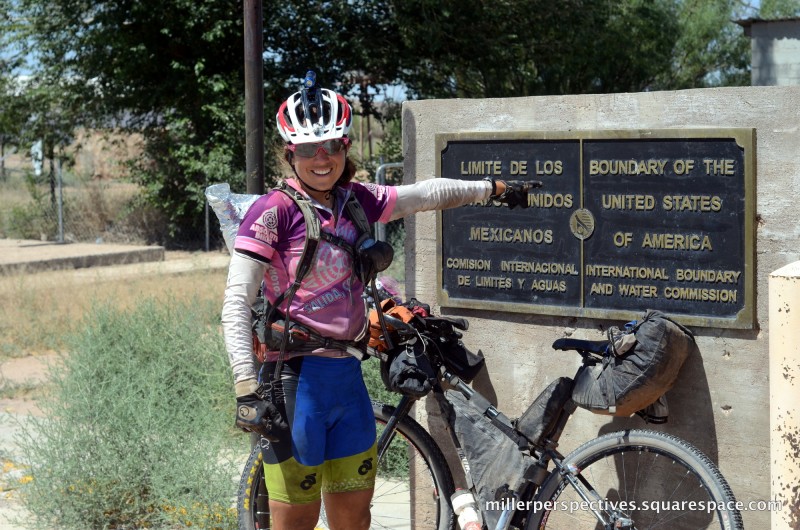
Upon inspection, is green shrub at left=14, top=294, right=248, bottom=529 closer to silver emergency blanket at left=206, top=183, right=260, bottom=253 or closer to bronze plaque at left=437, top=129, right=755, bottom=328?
silver emergency blanket at left=206, top=183, right=260, bottom=253

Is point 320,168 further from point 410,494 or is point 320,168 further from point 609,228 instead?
point 410,494

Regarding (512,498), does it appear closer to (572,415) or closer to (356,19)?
(572,415)

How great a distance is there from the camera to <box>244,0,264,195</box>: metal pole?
4.43 m

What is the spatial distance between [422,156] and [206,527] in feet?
6.78

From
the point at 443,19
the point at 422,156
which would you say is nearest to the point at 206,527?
the point at 422,156

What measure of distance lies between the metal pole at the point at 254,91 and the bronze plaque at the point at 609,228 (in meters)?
0.83

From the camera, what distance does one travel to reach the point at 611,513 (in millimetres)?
3887

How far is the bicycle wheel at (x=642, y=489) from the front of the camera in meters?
3.69

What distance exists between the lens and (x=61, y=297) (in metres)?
12.2

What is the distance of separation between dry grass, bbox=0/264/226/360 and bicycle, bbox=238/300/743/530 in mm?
4727

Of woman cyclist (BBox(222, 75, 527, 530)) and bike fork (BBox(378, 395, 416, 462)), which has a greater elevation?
woman cyclist (BBox(222, 75, 527, 530))

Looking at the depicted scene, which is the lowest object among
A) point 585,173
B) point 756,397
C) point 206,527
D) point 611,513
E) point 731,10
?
point 206,527

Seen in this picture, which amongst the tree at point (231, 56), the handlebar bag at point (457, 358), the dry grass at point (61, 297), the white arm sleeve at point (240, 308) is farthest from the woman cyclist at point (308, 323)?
the tree at point (231, 56)

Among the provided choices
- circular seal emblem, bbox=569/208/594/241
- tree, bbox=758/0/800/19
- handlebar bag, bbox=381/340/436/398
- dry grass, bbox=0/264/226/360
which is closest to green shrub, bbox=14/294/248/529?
handlebar bag, bbox=381/340/436/398
